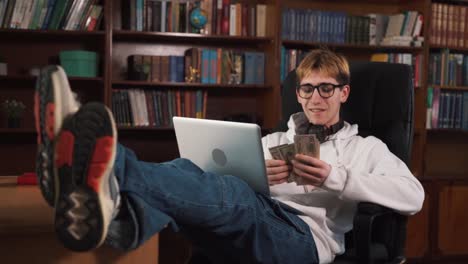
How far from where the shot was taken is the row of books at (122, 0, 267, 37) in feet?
11.4

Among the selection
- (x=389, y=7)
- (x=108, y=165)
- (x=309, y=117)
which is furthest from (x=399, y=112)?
(x=389, y=7)

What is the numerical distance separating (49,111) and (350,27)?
2.88m

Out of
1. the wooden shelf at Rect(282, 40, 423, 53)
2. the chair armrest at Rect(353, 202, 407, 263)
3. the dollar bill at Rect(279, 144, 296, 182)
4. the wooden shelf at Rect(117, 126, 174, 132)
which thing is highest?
the wooden shelf at Rect(282, 40, 423, 53)

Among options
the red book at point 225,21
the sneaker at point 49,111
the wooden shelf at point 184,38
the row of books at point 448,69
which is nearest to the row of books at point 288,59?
the wooden shelf at point 184,38

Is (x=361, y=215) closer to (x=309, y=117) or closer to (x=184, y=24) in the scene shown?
(x=309, y=117)

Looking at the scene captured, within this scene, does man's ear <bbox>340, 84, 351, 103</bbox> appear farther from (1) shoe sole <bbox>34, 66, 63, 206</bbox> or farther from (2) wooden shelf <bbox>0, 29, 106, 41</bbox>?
(2) wooden shelf <bbox>0, 29, 106, 41</bbox>

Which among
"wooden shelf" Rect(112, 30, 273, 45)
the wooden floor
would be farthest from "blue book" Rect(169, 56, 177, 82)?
the wooden floor

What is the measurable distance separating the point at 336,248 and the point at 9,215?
90 cm

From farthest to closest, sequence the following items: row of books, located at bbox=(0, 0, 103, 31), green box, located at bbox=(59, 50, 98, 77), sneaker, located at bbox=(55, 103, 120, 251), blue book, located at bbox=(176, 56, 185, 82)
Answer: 1. blue book, located at bbox=(176, 56, 185, 82)
2. green box, located at bbox=(59, 50, 98, 77)
3. row of books, located at bbox=(0, 0, 103, 31)
4. sneaker, located at bbox=(55, 103, 120, 251)

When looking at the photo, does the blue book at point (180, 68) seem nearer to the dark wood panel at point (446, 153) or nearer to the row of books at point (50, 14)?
the row of books at point (50, 14)

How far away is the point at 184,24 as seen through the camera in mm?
3572

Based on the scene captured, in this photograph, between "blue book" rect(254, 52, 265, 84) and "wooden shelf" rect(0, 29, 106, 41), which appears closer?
"wooden shelf" rect(0, 29, 106, 41)

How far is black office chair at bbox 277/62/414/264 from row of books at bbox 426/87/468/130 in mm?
1843

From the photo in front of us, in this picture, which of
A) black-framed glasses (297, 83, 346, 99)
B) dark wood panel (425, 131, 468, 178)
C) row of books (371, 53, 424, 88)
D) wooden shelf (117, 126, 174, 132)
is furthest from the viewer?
dark wood panel (425, 131, 468, 178)
